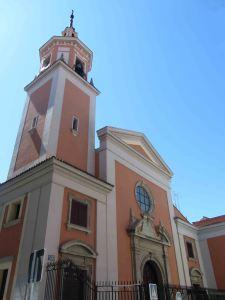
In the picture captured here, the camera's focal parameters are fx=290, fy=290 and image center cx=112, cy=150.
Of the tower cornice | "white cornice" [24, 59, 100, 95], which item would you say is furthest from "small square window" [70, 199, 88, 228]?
the tower cornice

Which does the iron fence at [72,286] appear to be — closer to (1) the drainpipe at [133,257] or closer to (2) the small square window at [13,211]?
(1) the drainpipe at [133,257]

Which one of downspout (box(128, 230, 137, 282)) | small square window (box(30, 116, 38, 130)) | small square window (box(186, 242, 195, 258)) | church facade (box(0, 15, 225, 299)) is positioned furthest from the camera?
small square window (box(186, 242, 195, 258))

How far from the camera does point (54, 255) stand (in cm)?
996

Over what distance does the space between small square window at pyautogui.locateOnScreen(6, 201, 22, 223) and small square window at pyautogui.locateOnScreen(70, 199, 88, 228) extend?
2390 mm

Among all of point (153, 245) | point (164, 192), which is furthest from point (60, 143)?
point (164, 192)

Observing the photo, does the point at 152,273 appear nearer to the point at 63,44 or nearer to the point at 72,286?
the point at 72,286

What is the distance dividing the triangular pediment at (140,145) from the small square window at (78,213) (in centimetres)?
534

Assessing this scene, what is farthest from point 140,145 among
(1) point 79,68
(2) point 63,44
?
(2) point 63,44

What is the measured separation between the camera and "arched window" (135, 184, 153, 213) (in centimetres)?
1645

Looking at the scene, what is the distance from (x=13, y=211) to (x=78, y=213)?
3.02m

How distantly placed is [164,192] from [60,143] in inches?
359

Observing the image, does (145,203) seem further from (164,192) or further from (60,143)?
(60,143)

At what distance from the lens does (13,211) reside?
41.6 feet

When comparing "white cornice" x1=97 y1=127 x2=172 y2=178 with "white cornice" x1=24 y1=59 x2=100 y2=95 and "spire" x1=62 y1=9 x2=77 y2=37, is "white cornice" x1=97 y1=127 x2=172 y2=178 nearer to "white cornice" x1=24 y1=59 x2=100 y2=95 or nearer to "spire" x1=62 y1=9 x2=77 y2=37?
"white cornice" x1=24 y1=59 x2=100 y2=95
